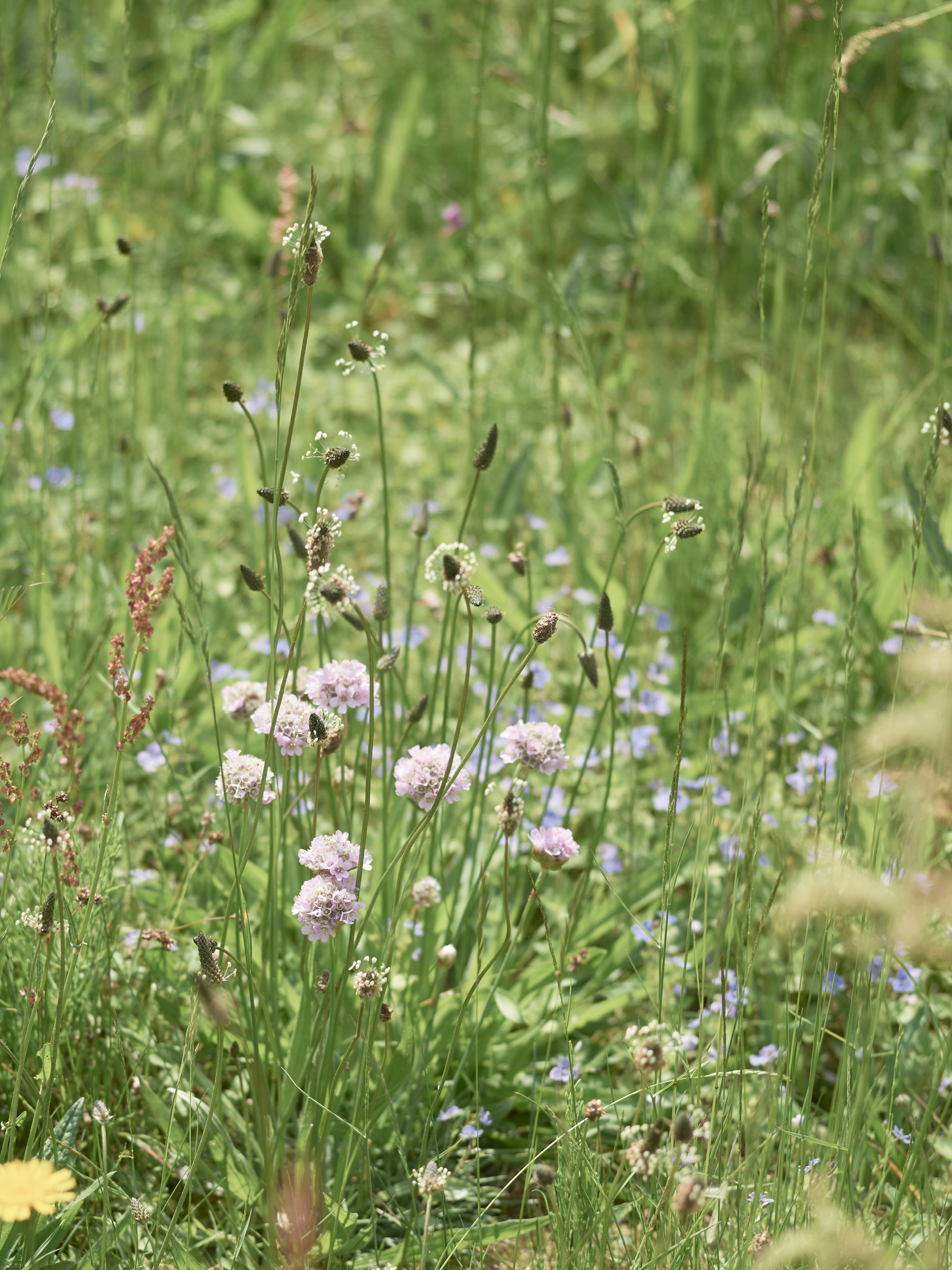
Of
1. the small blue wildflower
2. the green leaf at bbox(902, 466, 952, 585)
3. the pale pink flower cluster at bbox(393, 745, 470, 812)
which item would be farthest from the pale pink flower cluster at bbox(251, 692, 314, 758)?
the green leaf at bbox(902, 466, 952, 585)

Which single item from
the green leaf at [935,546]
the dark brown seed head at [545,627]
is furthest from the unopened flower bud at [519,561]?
the green leaf at [935,546]

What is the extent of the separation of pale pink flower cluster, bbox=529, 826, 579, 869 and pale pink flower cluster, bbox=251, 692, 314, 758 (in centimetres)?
27

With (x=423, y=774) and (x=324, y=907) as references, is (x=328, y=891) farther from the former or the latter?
(x=423, y=774)

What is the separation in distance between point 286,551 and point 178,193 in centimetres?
178

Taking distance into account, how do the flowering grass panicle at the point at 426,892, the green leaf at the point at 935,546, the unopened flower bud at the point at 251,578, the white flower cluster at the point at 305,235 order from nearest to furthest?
the white flower cluster at the point at 305,235 → the unopened flower bud at the point at 251,578 → the flowering grass panicle at the point at 426,892 → the green leaf at the point at 935,546

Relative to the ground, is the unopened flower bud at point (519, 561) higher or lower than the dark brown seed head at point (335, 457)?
lower

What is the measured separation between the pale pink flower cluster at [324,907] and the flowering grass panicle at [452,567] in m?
0.34

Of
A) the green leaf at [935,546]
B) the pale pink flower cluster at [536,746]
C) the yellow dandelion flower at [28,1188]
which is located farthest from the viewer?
the green leaf at [935,546]

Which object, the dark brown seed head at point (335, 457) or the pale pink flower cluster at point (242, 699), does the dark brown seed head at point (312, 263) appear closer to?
the dark brown seed head at point (335, 457)

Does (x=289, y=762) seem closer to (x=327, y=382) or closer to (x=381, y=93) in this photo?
(x=327, y=382)

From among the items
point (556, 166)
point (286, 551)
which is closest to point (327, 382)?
point (286, 551)

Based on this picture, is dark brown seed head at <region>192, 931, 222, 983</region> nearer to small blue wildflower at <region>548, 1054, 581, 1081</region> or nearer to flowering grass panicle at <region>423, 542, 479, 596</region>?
flowering grass panicle at <region>423, 542, 479, 596</region>

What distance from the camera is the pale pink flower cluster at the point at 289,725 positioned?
133 cm

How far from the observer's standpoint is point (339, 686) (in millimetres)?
1381
